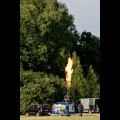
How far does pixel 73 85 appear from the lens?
62469 millimetres

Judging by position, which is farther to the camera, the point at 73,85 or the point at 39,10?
the point at 73,85

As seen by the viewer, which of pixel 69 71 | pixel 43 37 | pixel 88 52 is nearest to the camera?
pixel 43 37

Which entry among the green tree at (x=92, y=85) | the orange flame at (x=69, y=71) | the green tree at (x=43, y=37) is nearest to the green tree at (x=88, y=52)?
the green tree at (x=92, y=85)

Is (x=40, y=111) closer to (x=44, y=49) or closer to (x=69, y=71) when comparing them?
(x=44, y=49)

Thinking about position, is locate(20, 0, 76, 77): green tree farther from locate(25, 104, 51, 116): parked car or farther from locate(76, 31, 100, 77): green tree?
locate(76, 31, 100, 77): green tree

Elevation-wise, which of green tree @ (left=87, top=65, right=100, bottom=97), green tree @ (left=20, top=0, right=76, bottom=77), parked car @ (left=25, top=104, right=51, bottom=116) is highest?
green tree @ (left=20, top=0, right=76, bottom=77)

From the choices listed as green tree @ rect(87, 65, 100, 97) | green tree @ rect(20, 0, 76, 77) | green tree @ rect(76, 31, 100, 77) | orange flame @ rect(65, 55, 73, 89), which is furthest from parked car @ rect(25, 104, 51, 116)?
green tree @ rect(76, 31, 100, 77)

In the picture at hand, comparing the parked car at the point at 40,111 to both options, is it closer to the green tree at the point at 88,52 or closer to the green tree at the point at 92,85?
the green tree at the point at 92,85

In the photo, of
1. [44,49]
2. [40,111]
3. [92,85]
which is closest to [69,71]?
[92,85]

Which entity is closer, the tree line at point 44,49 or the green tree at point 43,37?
the tree line at point 44,49
